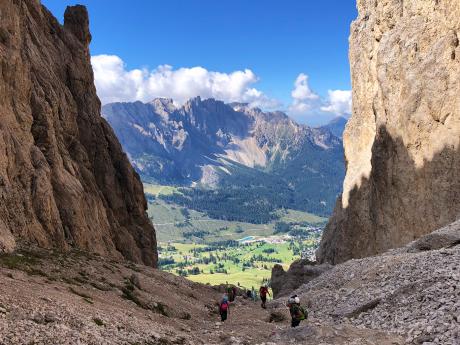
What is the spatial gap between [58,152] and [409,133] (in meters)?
69.6

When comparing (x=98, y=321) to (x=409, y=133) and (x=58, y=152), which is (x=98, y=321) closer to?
(x=58, y=152)

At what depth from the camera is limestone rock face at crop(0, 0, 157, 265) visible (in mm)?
60975

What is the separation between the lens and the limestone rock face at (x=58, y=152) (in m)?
61.0

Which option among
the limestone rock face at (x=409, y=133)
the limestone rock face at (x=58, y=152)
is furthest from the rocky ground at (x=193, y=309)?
the limestone rock face at (x=409, y=133)

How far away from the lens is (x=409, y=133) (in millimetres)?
96875

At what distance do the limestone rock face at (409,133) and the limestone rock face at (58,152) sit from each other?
54160mm

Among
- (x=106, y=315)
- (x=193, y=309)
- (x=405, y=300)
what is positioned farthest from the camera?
(x=193, y=309)

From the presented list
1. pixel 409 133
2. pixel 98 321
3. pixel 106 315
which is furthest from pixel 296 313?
pixel 409 133

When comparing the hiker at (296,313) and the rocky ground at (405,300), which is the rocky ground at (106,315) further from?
the rocky ground at (405,300)

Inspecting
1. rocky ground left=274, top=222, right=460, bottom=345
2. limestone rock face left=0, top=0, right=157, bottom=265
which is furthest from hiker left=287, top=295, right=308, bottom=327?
limestone rock face left=0, top=0, right=157, bottom=265

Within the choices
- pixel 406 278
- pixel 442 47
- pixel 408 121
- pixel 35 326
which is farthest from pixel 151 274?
pixel 442 47

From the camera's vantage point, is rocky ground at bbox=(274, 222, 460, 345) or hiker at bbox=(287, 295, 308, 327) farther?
hiker at bbox=(287, 295, 308, 327)

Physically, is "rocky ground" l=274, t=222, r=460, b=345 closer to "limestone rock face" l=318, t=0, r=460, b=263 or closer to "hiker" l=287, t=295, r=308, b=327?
"hiker" l=287, t=295, r=308, b=327

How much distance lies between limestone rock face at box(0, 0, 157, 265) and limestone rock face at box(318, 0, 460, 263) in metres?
54.2
